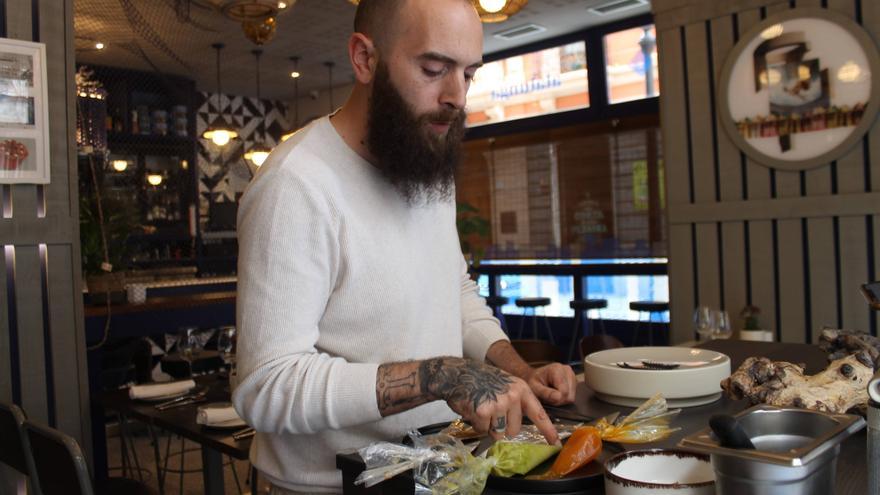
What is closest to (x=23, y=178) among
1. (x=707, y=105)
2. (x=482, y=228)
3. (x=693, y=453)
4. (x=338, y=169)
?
(x=338, y=169)

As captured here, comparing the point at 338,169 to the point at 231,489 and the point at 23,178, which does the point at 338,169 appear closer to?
the point at 23,178

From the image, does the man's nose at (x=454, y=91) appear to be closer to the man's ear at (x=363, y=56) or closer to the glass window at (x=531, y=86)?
the man's ear at (x=363, y=56)

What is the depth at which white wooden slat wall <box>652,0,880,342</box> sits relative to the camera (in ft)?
11.6

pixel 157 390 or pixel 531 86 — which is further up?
pixel 531 86

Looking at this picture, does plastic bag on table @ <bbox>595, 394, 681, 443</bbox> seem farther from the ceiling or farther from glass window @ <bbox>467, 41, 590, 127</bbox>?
glass window @ <bbox>467, 41, 590, 127</bbox>

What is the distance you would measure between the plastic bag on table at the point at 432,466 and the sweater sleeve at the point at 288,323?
187mm

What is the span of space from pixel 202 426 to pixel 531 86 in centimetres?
689

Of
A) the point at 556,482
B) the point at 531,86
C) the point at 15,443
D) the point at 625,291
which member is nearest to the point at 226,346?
the point at 15,443

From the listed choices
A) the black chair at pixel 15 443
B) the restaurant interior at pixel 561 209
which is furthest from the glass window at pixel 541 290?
the black chair at pixel 15 443

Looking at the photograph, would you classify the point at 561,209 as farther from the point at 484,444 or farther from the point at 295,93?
the point at 484,444

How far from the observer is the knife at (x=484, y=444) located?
1.01m

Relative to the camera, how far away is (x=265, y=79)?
9.37 m

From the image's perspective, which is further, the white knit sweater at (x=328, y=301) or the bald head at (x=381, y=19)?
the bald head at (x=381, y=19)

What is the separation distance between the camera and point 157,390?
2.77 meters
